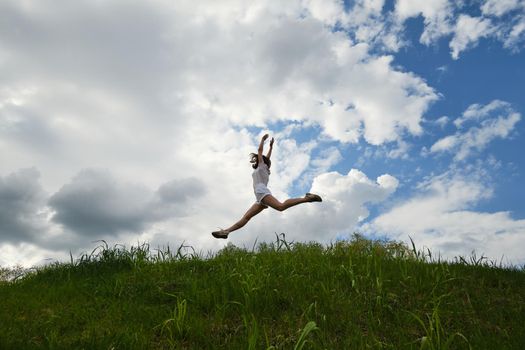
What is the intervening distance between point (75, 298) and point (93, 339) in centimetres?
194

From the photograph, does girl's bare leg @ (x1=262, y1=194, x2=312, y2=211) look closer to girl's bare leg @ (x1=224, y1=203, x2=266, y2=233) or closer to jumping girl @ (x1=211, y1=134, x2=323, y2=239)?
jumping girl @ (x1=211, y1=134, x2=323, y2=239)

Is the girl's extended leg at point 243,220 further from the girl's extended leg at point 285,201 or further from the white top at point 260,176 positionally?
the white top at point 260,176

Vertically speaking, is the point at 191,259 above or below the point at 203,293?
above

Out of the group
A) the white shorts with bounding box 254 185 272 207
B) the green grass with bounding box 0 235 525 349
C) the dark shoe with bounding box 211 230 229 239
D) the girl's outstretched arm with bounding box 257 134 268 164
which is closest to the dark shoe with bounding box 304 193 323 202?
the white shorts with bounding box 254 185 272 207

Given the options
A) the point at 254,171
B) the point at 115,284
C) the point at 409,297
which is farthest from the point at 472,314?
the point at 254,171

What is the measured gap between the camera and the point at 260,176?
12.6 m

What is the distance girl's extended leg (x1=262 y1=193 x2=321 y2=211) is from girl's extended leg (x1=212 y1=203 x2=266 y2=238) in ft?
0.82

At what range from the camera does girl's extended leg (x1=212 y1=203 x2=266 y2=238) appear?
38.5 ft

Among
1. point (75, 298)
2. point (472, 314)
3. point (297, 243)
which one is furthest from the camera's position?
point (297, 243)

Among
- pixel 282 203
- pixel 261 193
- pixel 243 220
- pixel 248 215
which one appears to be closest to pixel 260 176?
pixel 261 193

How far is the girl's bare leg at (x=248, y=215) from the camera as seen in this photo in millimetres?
11938

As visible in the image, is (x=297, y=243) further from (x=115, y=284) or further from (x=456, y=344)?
(x=456, y=344)

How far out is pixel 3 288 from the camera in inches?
311

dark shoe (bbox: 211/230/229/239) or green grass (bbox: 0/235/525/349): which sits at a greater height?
dark shoe (bbox: 211/230/229/239)
